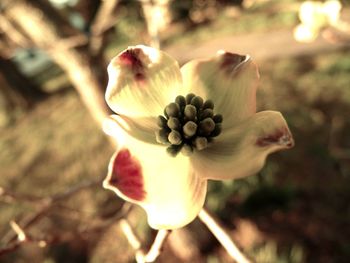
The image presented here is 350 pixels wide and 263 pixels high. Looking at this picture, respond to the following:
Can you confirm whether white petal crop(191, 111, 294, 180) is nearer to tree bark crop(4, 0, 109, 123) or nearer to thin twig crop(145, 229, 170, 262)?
thin twig crop(145, 229, 170, 262)

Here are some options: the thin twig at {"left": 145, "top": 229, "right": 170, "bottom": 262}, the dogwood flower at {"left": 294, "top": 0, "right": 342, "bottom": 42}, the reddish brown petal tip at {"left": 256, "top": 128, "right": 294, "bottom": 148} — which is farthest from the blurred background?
the reddish brown petal tip at {"left": 256, "top": 128, "right": 294, "bottom": 148}

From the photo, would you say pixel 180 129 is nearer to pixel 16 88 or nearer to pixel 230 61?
pixel 230 61

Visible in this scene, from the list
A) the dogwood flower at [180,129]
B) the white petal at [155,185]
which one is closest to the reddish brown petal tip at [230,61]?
the dogwood flower at [180,129]

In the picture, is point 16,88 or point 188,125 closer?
point 188,125

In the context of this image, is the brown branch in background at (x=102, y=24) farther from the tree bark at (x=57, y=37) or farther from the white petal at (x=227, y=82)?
the white petal at (x=227, y=82)

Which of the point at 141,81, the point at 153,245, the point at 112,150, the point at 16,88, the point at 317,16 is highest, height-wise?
the point at 141,81

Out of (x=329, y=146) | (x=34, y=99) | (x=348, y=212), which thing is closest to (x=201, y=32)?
(x=34, y=99)

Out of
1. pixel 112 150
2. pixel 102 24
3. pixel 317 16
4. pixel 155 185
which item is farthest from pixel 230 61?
pixel 112 150

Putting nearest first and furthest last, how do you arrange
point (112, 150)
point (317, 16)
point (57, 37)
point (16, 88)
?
point (317, 16), point (57, 37), point (112, 150), point (16, 88)

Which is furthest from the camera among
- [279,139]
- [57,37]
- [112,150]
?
[112,150]

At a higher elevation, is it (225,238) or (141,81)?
(141,81)
